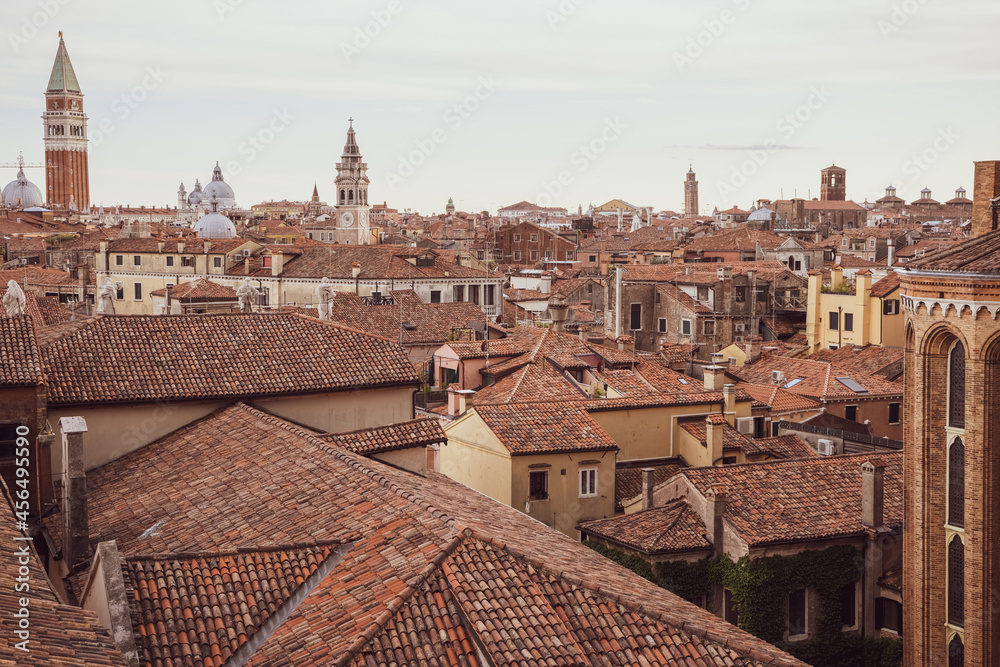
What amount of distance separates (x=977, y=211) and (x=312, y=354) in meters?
9.52

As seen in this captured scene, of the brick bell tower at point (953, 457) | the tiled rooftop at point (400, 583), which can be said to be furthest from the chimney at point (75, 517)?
→ the brick bell tower at point (953, 457)

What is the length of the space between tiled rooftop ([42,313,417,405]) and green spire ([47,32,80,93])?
322 ft

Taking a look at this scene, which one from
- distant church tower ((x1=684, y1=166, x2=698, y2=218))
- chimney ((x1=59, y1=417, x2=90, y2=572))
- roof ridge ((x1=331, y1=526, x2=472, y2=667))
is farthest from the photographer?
distant church tower ((x1=684, y1=166, x2=698, y2=218))

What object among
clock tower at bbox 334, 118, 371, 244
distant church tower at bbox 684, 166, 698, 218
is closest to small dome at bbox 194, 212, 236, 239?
clock tower at bbox 334, 118, 371, 244

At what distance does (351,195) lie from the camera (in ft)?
247

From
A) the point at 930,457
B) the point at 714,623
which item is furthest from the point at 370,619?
the point at 930,457

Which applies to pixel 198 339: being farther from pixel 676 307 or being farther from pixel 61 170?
pixel 61 170

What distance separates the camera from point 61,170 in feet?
367

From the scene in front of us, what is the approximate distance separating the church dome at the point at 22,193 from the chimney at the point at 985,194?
9434cm

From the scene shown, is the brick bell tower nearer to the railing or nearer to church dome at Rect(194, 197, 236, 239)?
the railing

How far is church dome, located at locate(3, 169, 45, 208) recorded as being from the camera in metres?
100

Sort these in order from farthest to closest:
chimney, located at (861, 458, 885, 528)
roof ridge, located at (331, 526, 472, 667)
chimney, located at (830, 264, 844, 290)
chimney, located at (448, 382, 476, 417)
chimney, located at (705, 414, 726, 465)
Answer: chimney, located at (830, 264, 844, 290)
chimney, located at (705, 414, 726, 465)
chimney, located at (448, 382, 476, 417)
chimney, located at (861, 458, 885, 528)
roof ridge, located at (331, 526, 472, 667)

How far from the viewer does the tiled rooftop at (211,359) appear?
1416 centimetres

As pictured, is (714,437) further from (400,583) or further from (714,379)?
(400,583)
